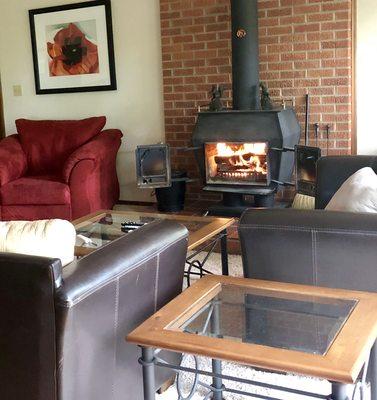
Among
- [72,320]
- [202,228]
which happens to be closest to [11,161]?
[202,228]

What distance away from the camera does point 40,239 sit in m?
1.76

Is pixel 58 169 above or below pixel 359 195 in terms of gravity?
below

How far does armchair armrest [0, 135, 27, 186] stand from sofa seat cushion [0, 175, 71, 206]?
9cm

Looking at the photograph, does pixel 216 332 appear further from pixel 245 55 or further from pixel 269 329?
pixel 245 55

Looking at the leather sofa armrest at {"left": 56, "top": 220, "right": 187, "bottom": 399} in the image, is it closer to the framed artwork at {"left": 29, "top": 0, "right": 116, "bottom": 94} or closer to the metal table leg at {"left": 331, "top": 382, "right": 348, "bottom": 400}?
the metal table leg at {"left": 331, "top": 382, "right": 348, "bottom": 400}

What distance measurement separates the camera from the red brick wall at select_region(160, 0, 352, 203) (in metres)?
4.46

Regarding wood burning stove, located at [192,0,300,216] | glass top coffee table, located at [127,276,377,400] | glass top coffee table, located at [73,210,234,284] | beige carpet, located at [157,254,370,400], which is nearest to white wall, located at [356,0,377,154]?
wood burning stove, located at [192,0,300,216]

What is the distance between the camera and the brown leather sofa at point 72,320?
5.07 ft

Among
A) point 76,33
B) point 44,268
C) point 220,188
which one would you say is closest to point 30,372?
point 44,268

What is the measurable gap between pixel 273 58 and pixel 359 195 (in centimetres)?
263

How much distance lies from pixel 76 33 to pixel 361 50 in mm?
2544

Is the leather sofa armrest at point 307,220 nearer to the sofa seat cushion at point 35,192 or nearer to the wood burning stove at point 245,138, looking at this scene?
the wood burning stove at point 245,138

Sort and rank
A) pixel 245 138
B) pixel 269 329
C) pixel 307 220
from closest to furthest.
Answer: pixel 269 329 → pixel 307 220 → pixel 245 138

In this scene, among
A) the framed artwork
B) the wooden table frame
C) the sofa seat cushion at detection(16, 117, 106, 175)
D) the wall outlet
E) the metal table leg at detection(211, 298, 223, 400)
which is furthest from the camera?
the wall outlet
